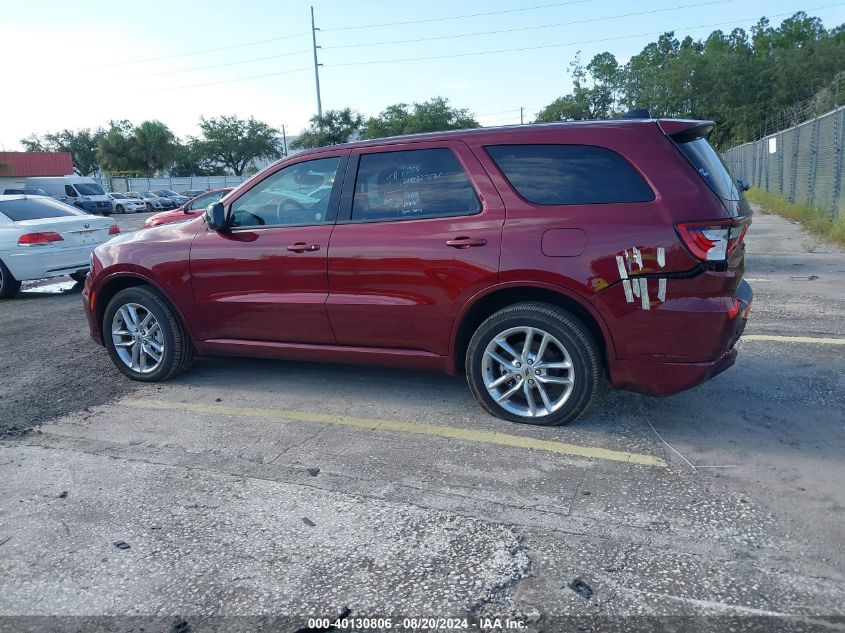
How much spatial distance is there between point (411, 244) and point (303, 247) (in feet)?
2.72

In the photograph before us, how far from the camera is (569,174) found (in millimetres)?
4066

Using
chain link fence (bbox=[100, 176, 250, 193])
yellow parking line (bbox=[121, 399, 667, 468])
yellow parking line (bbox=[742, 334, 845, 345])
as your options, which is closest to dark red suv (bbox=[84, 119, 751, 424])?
yellow parking line (bbox=[121, 399, 667, 468])

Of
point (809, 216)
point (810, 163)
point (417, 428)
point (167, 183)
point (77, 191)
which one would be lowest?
point (417, 428)

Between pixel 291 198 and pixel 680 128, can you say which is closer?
pixel 680 128

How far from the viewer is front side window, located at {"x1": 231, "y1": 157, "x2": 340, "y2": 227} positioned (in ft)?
15.7

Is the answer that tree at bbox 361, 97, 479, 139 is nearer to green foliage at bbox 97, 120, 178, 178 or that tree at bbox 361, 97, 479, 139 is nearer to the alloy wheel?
green foliage at bbox 97, 120, 178, 178

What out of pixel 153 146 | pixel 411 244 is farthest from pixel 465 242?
pixel 153 146

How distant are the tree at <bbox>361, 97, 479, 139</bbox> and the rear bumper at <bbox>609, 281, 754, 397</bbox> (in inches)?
2308

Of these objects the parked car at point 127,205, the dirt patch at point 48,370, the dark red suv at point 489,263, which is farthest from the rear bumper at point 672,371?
the parked car at point 127,205

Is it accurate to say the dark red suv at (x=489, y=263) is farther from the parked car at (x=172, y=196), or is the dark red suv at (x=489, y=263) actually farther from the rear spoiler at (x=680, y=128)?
the parked car at (x=172, y=196)

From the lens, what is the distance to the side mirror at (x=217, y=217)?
4.93 m

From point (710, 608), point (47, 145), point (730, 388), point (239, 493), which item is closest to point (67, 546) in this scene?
point (239, 493)

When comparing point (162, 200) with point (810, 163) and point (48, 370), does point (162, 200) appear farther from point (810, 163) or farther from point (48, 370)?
point (48, 370)

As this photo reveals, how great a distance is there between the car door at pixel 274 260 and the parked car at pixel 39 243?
19.8ft
